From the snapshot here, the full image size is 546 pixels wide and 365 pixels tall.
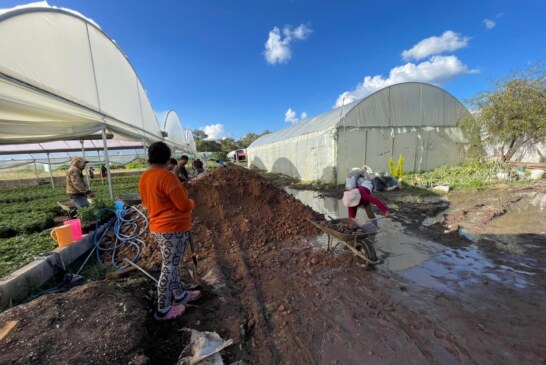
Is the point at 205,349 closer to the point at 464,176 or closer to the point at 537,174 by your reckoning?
the point at 464,176

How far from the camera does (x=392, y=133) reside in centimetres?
1287

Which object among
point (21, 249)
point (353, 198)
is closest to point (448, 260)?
point (353, 198)

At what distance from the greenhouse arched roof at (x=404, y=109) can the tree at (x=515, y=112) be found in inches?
60.0

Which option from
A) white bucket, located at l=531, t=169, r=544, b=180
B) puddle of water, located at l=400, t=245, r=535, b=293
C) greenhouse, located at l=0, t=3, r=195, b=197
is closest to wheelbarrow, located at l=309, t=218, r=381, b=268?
puddle of water, located at l=400, t=245, r=535, b=293

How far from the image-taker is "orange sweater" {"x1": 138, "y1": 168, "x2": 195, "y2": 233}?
2537mm

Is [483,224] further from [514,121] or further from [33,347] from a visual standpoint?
[514,121]

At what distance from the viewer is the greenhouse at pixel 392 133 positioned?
12.4 metres

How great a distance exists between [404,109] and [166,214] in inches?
542

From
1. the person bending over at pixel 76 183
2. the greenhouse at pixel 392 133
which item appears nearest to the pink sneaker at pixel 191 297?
the person bending over at pixel 76 183

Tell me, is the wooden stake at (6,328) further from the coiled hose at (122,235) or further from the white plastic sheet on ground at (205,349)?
the coiled hose at (122,235)

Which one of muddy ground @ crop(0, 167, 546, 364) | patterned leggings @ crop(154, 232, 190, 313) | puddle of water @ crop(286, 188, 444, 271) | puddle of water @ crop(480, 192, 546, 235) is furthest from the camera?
puddle of water @ crop(480, 192, 546, 235)

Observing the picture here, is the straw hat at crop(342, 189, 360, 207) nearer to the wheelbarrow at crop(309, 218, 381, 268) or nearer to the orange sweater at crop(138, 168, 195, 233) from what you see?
the wheelbarrow at crop(309, 218, 381, 268)

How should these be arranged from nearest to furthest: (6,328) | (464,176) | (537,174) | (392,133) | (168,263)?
(6,328) → (168,263) → (537,174) → (464,176) → (392,133)

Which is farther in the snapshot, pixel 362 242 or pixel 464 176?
pixel 464 176
